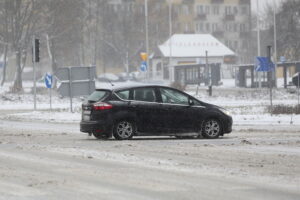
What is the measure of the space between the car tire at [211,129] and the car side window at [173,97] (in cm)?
72

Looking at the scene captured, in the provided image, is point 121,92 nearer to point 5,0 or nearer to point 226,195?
point 226,195

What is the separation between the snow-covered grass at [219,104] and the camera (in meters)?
32.1

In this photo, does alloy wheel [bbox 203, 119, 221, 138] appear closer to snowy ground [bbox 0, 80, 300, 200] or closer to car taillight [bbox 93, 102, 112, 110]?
snowy ground [bbox 0, 80, 300, 200]

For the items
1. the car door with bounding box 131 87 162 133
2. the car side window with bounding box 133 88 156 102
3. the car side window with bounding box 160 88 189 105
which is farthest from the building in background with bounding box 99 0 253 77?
the car door with bounding box 131 87 162 133

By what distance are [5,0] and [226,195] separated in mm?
63876

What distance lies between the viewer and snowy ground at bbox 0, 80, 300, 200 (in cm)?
1186

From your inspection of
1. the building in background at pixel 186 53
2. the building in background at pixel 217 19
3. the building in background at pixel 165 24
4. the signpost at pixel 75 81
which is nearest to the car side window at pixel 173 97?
the signpost at pixel 75 81

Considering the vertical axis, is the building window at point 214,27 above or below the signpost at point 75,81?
above

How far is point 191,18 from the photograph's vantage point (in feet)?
557

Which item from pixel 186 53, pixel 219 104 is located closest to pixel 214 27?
pixel 186 53

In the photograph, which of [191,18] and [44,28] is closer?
[44,28]

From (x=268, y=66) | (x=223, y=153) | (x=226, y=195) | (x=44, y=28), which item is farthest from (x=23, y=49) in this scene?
(x=226, y=195)

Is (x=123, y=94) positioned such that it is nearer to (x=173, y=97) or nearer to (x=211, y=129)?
(x=173, y=97)

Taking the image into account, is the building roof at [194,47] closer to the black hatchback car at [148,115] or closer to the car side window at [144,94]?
the black hatchback car at [148,115]
